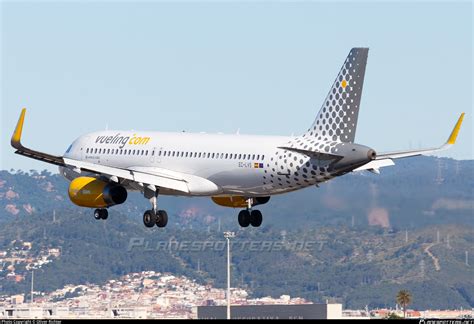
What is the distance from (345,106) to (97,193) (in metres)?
19.5

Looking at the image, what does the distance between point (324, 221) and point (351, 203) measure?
879 inches

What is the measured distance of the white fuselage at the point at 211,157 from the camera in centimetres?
9931

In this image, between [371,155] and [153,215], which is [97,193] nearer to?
[153,215]

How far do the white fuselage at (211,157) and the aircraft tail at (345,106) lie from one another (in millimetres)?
2624

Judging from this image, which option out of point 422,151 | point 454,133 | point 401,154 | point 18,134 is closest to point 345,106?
point 401,154

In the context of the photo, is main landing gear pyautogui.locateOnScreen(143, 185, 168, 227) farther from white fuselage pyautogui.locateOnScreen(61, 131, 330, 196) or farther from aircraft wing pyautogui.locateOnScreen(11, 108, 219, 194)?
white fuselage pyautogui.locateOnScreen(61, 131, 330, 196)

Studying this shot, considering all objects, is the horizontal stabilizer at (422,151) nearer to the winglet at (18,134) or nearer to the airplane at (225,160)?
the airplane at (225,160)

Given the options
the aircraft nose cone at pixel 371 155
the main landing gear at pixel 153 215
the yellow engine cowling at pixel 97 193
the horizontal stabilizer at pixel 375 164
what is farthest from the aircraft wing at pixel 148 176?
the aircraft nose cone at pixel 371 155

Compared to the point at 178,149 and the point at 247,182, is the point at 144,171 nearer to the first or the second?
the point at 178,149

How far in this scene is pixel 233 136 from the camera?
342 ft

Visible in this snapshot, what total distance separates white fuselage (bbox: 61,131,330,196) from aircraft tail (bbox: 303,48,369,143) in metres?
2.62

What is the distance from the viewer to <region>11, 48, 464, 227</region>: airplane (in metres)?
98.1

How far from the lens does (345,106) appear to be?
99188mm

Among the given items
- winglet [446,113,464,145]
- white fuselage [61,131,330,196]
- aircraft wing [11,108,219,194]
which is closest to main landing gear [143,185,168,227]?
aircraft wing [11,108,219,194]
